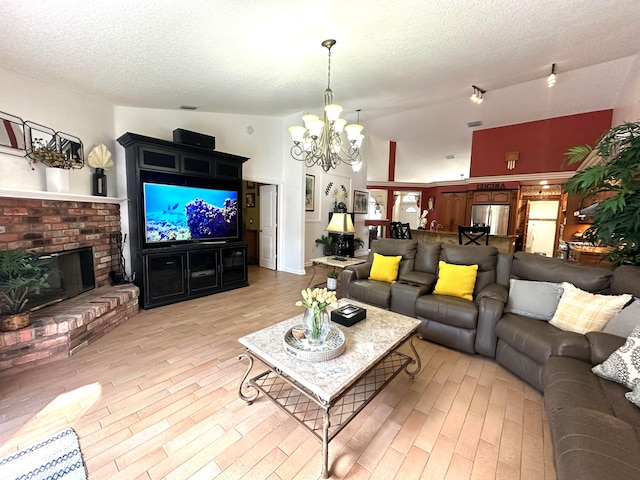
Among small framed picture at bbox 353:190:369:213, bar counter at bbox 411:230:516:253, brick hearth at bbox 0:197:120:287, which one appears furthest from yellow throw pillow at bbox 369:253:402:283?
small framed picture at bbox 353:190:369:213

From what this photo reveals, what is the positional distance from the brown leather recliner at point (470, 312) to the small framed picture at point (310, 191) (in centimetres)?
377

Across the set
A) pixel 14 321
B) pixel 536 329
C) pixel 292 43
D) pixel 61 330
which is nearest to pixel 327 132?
pixel 292 43

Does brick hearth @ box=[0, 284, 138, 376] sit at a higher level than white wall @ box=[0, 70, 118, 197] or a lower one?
lower

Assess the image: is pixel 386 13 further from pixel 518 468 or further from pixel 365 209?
pixel 365 209

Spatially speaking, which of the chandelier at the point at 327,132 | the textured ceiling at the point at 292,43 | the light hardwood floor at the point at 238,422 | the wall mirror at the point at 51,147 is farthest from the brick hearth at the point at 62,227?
the chandelier at the point at 327,132

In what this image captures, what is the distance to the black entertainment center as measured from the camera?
352cm

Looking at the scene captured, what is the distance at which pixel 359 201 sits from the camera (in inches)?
315

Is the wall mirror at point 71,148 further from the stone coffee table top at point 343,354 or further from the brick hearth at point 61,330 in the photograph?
the stone coffee table top at point 343,354

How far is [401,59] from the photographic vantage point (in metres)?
2.93

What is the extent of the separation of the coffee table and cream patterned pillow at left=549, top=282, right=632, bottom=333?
112cm

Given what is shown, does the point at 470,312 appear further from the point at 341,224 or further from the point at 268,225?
the point at 268,225

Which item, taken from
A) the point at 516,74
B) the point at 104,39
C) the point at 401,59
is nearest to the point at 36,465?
the point at 104,39

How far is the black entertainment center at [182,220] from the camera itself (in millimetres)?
3516

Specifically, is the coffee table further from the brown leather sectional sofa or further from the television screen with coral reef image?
the television screen with coral reef image
